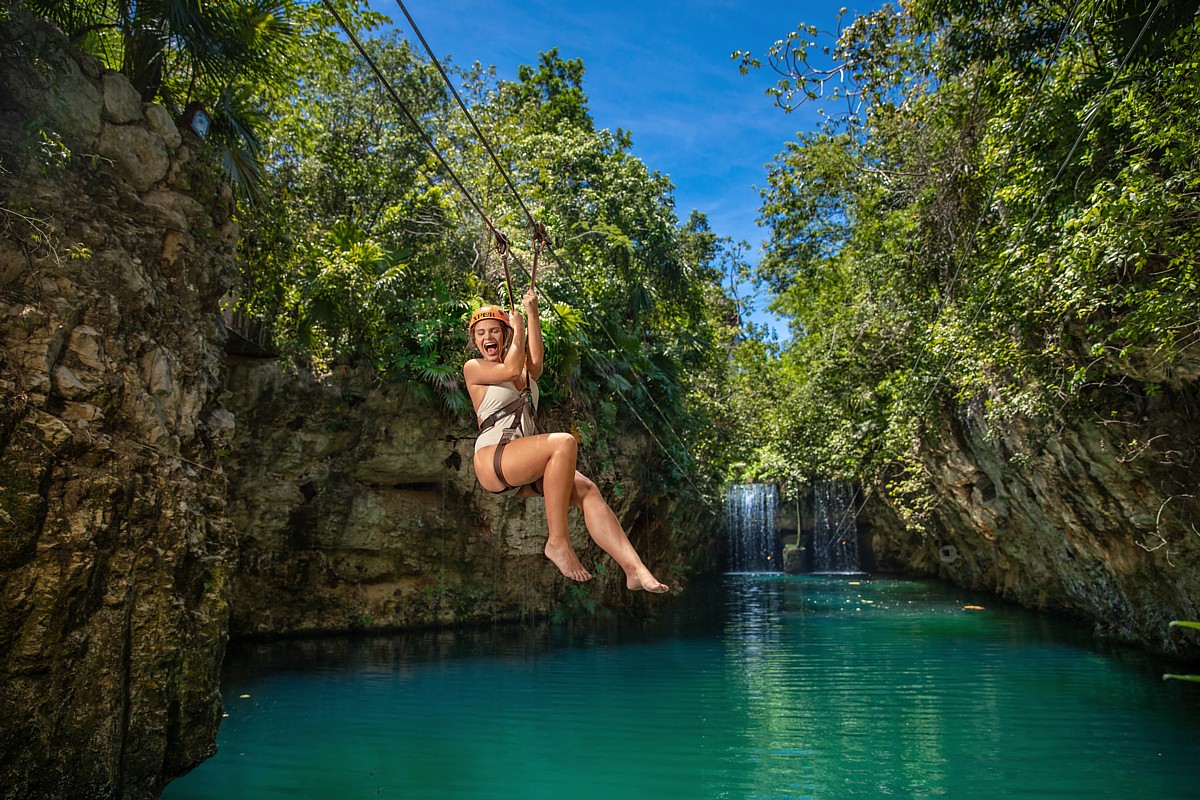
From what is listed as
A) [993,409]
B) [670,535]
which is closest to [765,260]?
[670,535]

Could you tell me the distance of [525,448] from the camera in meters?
4.59

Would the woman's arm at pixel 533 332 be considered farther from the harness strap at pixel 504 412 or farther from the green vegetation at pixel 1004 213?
the green vegetation at pixel 1004 213

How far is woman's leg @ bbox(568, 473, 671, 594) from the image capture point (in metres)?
4.55

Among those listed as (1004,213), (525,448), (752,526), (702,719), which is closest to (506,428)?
(525,448)

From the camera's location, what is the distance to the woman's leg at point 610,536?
179 inches

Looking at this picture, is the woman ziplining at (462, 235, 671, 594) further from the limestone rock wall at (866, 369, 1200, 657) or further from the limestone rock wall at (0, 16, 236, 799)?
the limestone rock wall at (866, 369, 1200, 657)

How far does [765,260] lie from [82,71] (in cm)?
2142

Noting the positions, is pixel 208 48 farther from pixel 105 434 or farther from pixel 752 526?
pixel 752 526

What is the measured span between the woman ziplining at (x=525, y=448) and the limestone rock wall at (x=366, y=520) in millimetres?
9623

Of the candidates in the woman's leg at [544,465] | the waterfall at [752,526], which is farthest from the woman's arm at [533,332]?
the waterfall at [752,526]

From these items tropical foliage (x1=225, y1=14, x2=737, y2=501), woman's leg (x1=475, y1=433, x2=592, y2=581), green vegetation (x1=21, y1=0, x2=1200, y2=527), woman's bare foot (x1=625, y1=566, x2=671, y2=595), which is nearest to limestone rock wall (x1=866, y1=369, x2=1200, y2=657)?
green vegetation (x1=21, y1=0, x2=1200, y2=527)

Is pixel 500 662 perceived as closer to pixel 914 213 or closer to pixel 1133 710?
pixel 1133 710

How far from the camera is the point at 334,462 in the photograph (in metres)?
14.6

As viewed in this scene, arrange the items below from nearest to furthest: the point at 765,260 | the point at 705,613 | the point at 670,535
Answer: the point at 705,613 → the point at 670,535 → the point at 765,260
